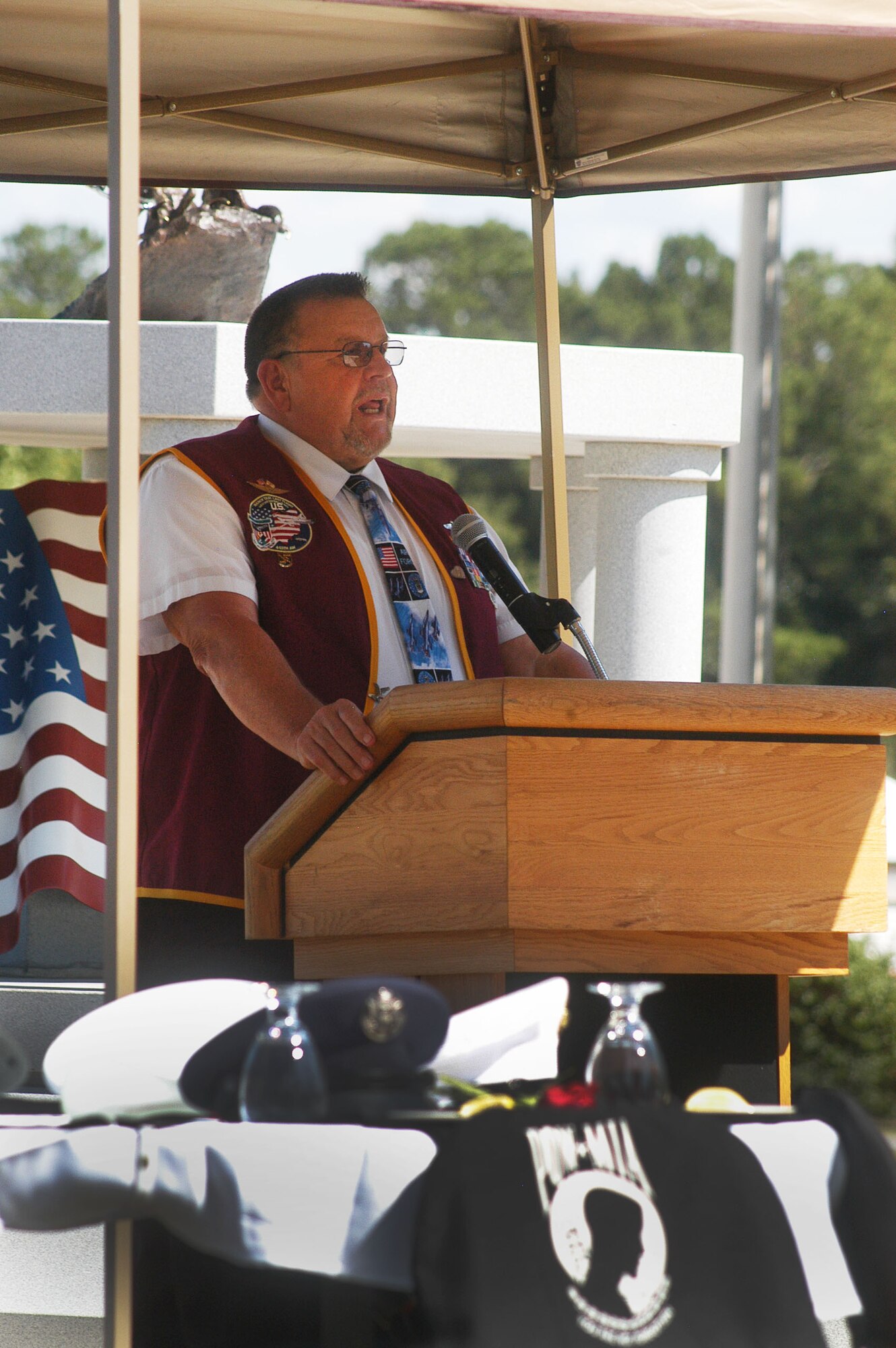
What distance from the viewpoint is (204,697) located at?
2992 millimetres

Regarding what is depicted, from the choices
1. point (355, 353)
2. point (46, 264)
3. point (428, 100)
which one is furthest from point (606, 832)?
point (46, 264)

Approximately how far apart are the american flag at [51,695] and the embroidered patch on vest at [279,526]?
6.55 ft

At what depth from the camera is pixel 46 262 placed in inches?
1086

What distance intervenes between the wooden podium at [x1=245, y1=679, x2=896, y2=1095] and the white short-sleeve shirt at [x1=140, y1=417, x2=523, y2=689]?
64 cm

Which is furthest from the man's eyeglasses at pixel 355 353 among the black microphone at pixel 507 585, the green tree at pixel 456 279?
the green tree at pixel 456 279

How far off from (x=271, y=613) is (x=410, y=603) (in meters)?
0.26

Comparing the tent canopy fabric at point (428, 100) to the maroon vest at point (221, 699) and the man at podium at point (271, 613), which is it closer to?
the man at podium at point (271, 613)

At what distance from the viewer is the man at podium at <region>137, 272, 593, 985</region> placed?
2.80 metres

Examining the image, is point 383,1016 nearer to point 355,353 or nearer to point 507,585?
point 507,585

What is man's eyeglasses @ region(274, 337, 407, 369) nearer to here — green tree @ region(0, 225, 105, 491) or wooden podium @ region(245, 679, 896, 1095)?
wooden podium @ region(245, 679, 896, 1095)

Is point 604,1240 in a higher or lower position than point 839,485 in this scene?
lower

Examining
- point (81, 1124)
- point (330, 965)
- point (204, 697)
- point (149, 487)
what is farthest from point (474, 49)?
point (81, 1124)

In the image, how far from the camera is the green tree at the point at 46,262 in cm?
2742

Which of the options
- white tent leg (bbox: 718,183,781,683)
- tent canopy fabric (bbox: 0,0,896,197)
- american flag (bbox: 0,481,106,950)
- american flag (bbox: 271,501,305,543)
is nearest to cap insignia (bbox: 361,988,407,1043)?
american flag (bbox: 271,501,305,543)
